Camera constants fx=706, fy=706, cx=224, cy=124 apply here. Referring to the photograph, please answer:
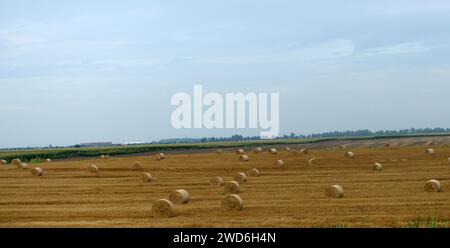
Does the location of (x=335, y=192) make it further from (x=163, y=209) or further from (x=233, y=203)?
(x=163, y=209)

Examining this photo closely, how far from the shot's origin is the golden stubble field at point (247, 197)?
20.3m

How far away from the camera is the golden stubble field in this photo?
66.5 ft

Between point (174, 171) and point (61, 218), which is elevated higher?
point (174, 171)

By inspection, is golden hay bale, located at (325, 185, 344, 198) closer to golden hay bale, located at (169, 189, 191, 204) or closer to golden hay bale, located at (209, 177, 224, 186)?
golden hay bale, located at (169, 189, 191, 204)

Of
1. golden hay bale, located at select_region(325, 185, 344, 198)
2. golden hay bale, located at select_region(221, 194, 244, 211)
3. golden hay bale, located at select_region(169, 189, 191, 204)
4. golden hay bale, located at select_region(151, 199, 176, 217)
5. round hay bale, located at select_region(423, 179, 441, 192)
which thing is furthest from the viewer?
round hay bale, located at select_region(423, 179, 441, 192)

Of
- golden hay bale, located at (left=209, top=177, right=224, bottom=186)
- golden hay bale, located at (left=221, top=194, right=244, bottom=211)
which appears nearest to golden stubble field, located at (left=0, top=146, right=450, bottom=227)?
golden hay bale, located at (left=221, top=194, right=244, bottom=211)

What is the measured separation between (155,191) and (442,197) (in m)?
12.3

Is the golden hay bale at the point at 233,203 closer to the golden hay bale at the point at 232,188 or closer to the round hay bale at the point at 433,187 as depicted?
the golden hay bale at the point at 232,188

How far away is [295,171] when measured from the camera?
41875mm
